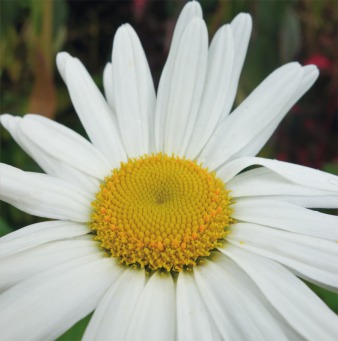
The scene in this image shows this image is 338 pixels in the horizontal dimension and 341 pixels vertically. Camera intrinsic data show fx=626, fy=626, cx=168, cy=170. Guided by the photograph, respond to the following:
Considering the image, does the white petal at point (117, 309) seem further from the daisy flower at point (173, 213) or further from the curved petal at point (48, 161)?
the curved petal at point (48, 161)

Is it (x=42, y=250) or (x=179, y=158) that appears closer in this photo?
(x=42, y=250)

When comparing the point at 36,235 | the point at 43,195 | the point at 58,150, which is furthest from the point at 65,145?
the point at 36,235

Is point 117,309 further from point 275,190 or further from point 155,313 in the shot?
point 275,190

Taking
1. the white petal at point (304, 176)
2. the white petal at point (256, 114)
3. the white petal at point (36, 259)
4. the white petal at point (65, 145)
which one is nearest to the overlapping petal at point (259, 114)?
the white petal at point (256, 114)

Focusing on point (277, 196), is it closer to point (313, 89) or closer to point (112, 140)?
point (112, 140)

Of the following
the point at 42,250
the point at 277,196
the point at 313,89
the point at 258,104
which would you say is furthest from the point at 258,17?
the point at 42,250

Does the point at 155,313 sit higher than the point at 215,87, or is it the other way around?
the point at 215,87

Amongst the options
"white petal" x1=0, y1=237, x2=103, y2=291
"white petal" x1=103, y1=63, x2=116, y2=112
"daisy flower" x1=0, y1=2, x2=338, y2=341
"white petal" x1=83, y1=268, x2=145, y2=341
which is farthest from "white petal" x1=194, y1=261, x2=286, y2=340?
"white petal" x1=103, y1=63, x2=116, y2=112
